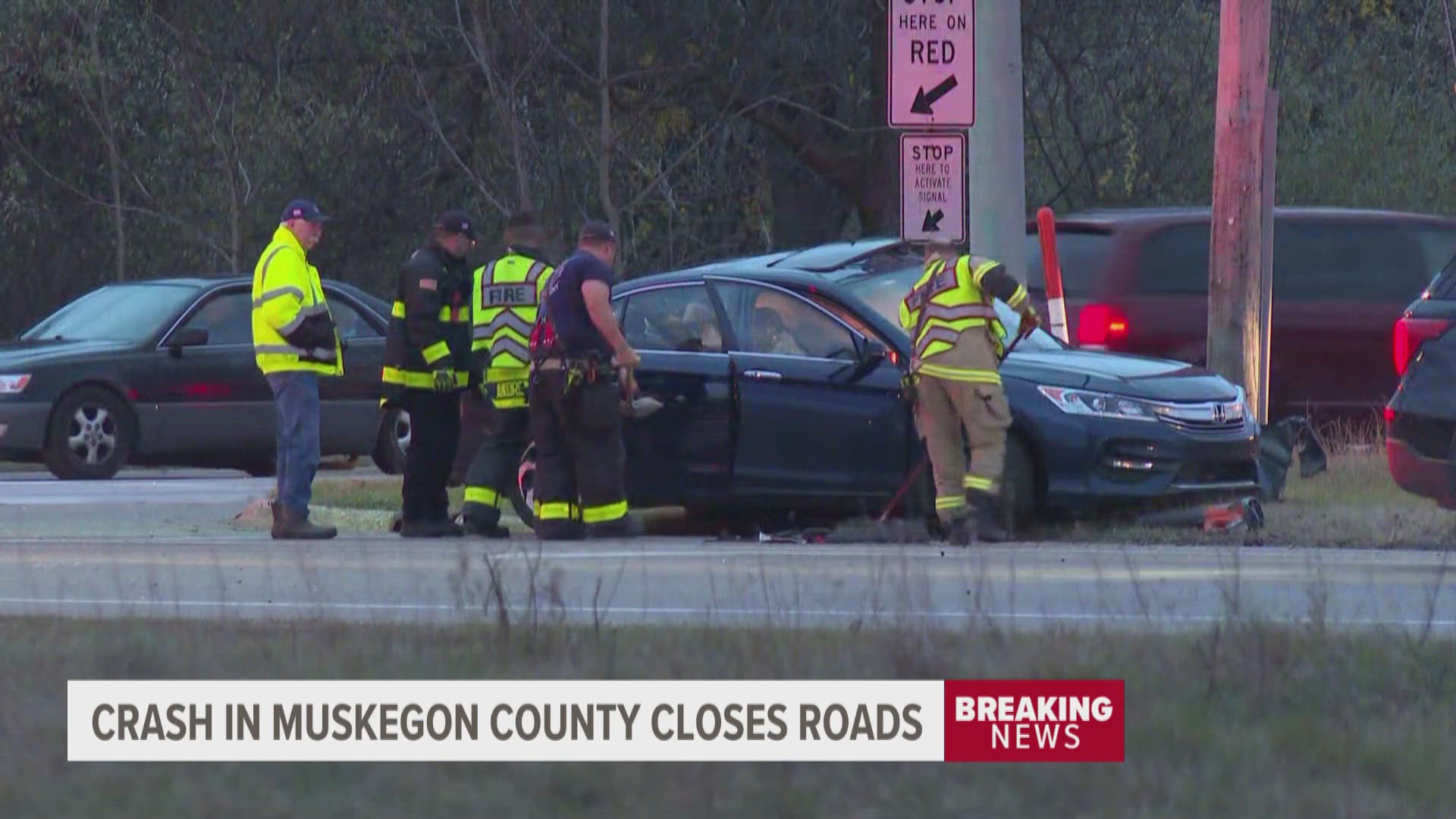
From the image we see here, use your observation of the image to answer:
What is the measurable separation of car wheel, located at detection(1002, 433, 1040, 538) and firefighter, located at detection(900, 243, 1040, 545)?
0.11 m

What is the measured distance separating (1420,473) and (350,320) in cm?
812

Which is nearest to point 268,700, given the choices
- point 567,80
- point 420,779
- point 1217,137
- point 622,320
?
point 420,779

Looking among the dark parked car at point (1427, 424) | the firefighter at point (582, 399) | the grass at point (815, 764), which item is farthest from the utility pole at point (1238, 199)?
the grass at point (815, 764)

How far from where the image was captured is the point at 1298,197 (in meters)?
26.6

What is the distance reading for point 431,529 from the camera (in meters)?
12.2

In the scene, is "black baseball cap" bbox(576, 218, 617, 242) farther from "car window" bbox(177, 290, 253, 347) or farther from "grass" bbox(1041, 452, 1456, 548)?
"car window" bbox(177, 290, 253, 347)

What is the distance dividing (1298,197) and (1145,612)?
1934 centimetres

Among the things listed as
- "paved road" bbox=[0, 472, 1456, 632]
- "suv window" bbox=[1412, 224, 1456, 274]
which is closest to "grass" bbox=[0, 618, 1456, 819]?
"paved road" bbox=[0, 472, 1456, 632]

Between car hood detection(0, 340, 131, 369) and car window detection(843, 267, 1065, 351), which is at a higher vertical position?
car window detection(843, 267, 1065, 351)

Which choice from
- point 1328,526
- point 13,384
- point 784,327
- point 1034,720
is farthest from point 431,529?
point 1034,720

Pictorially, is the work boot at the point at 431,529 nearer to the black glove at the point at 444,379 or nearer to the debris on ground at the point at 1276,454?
the black glove at the point at 444,379

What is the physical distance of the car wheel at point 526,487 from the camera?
1250 cm

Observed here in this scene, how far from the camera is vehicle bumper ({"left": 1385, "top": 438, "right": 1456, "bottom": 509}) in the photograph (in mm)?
11336

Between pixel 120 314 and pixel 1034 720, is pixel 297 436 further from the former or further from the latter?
pixel 1034 720
